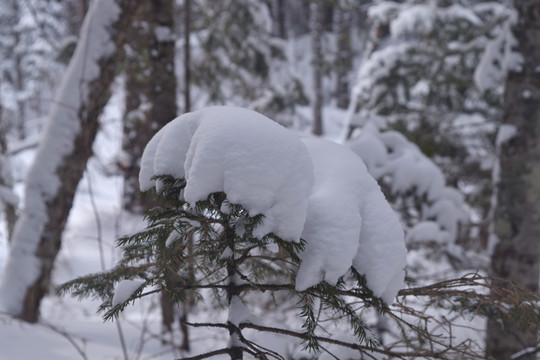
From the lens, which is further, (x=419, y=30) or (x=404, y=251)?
(x=419, y=30)

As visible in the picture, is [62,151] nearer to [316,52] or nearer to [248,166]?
[248,166]

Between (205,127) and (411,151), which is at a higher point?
(205,127)

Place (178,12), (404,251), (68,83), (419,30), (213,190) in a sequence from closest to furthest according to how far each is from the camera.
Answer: (213,190), (404,251), (68,83), (178,12), (419,30)

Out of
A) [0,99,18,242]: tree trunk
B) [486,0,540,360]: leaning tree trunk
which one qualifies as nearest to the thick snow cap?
[486,0,540,360]: leaning tree trunk

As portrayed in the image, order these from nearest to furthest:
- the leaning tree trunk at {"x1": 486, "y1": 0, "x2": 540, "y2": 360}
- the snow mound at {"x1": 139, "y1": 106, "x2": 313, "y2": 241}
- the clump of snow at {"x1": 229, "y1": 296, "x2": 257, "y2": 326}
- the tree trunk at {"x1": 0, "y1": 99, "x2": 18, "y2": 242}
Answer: the snow mound at {"x1": 139, "y1": 106, "x2": 313, "y2": 241} < the clump of snow at {"x1": 229, "y1": 296, "x2": 257, "y2": 326} < the leaning tree trunk at {"x1": 486, "y1": 0, "x2": 540, "y2": 360} < the tree trunk at {"x1": 0, "y1": 99, "x2": 18, "y2": 242}

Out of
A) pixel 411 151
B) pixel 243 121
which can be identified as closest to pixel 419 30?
pixel 411 151

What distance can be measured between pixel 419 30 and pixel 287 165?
271 inches

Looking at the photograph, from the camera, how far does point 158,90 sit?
15.7ft

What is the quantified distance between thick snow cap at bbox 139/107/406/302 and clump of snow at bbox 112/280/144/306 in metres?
0.29

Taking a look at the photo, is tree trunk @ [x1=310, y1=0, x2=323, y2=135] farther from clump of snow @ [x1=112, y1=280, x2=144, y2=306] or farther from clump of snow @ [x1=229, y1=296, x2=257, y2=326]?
clump of snow @ [x1=112, y1=280, x2=144, y2=306]

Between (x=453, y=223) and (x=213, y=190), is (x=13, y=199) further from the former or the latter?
(x=453, y=223)

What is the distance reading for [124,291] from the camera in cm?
116

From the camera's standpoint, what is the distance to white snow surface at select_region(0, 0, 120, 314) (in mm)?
3761

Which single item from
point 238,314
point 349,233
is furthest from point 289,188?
point 238,314
